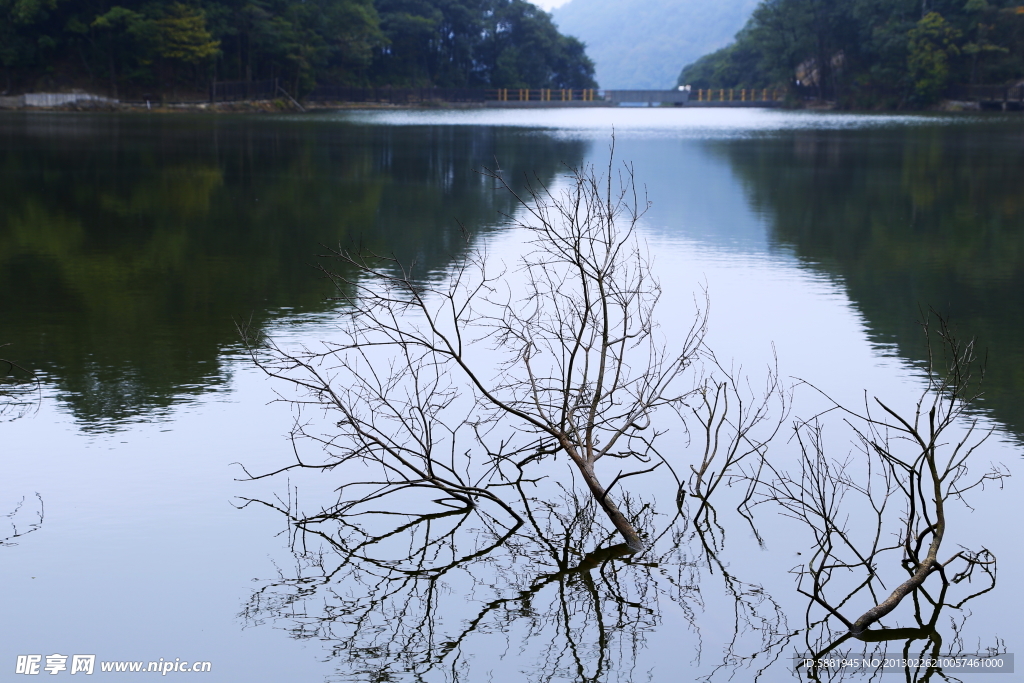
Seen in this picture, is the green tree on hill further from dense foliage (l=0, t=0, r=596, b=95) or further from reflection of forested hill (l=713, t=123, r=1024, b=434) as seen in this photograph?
reflection of forested hill (l=713, t=123, r=1024, b=434)

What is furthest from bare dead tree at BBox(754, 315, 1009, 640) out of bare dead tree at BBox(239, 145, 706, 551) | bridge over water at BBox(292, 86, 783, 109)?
bridge over water at BBox(292, 86, 783, 109)

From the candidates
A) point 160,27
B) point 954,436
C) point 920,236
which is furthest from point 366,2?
point 954,436

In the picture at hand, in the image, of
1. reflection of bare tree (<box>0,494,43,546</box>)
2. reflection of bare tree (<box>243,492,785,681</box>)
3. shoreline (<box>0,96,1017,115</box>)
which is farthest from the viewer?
shoreline (<box>0,96,1017,115</box>)

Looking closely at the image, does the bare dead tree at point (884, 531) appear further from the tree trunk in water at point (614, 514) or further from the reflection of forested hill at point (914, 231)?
the reflection of forested hill at point (914, 231)

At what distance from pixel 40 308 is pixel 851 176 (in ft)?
64.0

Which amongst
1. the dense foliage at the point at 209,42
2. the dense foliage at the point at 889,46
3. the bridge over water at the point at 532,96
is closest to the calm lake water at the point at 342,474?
the dense foliage at the point at 209,42

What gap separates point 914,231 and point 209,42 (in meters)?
60.4

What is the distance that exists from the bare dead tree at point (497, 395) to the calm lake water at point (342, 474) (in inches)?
12.8

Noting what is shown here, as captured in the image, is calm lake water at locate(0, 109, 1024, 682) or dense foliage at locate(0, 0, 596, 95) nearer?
calm lake water at locate(0, 109, 1024, 682)

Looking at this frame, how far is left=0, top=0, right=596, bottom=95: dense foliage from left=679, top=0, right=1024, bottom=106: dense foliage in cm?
3291

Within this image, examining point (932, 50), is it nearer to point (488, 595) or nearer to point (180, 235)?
point (180, 235)

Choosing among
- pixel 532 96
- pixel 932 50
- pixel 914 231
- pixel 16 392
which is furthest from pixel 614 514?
pixel 532 96

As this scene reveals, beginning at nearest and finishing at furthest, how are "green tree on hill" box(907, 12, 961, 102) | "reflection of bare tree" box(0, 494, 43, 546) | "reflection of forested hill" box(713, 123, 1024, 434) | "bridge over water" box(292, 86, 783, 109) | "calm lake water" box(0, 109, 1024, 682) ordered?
"calm lake water" box(0, 109, 1024, 682) → "reflection of bare tree" box(0, 494, 43, 546) → "reflection of forested hill" box(713, 123, 1024, 434) → "green tree on hill" box(907, 12, 961, 102) → "bridge over water" box(292, 86, 783, 109)

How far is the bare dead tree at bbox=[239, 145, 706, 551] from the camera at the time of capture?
5.73 m
